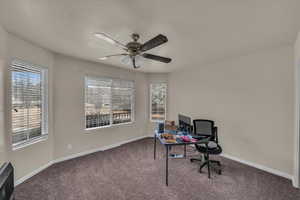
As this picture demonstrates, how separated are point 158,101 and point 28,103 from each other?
3.66m

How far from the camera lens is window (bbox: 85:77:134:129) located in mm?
3553

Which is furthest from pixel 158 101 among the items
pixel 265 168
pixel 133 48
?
pixel 265 168

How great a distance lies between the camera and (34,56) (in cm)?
244

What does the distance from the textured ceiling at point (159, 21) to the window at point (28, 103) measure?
23.8 inches

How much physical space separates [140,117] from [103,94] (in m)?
1.63

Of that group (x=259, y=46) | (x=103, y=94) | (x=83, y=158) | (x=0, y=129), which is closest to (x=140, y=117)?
(x=103, y=94)

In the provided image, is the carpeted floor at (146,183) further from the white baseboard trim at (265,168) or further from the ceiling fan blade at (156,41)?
the ceiling fan blade at (156,41)

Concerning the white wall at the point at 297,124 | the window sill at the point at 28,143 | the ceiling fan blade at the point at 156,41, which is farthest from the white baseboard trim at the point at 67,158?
the white wall at the point at 297,124

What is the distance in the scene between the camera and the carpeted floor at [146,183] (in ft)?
6.48

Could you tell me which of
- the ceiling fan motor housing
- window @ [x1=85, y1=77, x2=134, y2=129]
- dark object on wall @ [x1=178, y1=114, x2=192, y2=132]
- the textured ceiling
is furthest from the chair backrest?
window @ [x1=85, y1=77, x2=134, y2=129]

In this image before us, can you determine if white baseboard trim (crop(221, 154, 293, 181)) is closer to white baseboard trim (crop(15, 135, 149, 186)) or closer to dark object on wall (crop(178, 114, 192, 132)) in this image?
dark object on wall (crop(178, 114, 192, 132))

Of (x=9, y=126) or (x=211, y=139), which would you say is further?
(x=211, y=139)

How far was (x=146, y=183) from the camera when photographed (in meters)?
2.27

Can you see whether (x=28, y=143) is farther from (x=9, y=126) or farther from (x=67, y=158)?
(x=67, y=158)
